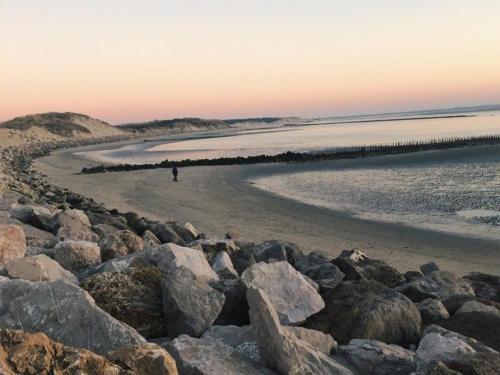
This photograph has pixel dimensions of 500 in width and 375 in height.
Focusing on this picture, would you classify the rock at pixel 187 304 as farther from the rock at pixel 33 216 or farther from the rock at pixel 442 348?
the rock at pixel 33 216

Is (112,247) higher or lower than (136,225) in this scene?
higher

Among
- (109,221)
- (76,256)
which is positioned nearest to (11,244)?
(76,256)

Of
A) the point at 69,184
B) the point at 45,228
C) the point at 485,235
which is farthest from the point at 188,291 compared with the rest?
the point at 69,184

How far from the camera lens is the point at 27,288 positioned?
380cm

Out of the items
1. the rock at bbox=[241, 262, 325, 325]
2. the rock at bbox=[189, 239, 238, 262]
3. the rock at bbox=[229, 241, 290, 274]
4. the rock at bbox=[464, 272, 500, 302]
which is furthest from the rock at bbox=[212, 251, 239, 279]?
the rock at bbox=[464, 272, 500, 302]

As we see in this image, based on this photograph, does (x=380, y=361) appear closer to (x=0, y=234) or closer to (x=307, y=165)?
(x=0, y=234)

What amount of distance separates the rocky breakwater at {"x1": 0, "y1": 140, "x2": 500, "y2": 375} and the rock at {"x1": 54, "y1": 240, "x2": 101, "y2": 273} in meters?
0.01

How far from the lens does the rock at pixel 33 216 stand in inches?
346

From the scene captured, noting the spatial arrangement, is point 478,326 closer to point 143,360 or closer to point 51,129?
point 143,360

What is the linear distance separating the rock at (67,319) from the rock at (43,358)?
1.90 feet

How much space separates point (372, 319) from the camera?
428 cm

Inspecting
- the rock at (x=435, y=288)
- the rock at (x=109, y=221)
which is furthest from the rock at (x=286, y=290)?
the rock at (x=109, y=221)

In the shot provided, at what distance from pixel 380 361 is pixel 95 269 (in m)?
3.19

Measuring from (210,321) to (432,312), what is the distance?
240 centimetres
